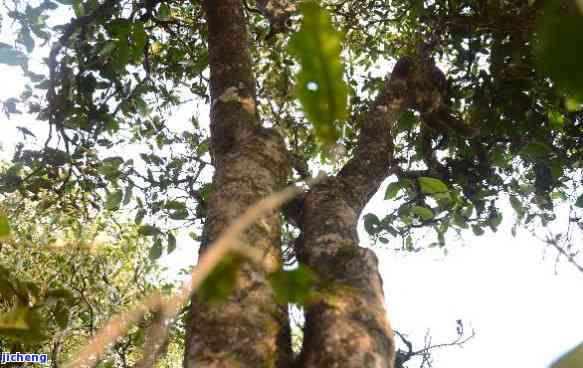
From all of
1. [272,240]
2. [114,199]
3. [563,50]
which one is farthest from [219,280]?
[114,199]

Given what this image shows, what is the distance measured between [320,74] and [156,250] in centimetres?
282

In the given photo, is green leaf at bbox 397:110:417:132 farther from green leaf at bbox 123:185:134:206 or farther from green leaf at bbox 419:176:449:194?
green leaf at bbox 123:185:134:206

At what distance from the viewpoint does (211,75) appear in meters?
2.31

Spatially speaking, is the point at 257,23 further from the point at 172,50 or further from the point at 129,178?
the point at 129,178

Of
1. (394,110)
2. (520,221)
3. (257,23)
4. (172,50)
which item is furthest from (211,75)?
(520,221)

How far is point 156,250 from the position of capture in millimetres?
3029

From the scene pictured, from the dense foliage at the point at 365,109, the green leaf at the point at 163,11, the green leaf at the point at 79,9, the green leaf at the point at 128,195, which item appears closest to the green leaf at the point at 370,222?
the dense foliage at the point at 365,109

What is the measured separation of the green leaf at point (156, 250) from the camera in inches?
118

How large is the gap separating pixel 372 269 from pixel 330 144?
1220mm

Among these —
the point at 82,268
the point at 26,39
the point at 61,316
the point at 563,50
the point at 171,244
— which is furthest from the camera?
the point at 82,268

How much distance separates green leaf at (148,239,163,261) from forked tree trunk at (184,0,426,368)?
1.24 metres

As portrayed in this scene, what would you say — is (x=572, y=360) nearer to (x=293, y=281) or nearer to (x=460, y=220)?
(x=293, y=281)

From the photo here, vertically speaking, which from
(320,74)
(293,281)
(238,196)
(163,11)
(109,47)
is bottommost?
(293,281)

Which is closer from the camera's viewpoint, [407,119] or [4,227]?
[4,227]
